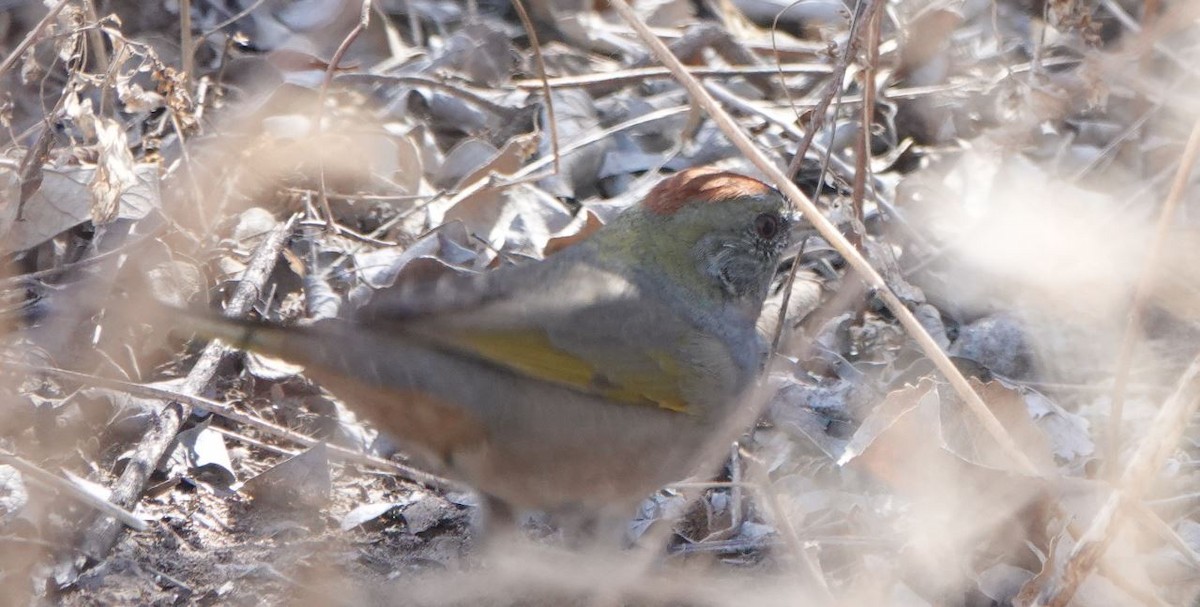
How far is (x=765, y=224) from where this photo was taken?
13.0 ft

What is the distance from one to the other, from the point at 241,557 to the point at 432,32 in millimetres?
2796

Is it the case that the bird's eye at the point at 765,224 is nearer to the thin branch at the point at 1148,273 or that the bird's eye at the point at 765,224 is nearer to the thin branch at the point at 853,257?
the thin branch at the point at 853,257

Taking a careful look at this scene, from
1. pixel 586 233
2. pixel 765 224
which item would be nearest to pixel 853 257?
pixel 765 224

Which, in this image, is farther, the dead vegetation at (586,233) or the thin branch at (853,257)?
the dead vegetation at (586,233)

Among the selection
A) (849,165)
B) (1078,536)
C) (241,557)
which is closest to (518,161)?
(849,165)

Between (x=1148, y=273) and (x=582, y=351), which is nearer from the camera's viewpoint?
(x=1148, y=273)

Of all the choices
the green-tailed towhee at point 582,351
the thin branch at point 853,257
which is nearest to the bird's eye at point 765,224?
the green-tailed towhee at point 582,351

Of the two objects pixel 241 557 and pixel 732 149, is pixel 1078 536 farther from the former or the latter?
pixel 732 149

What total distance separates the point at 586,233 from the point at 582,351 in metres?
1.09

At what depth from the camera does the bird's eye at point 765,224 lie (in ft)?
13.0

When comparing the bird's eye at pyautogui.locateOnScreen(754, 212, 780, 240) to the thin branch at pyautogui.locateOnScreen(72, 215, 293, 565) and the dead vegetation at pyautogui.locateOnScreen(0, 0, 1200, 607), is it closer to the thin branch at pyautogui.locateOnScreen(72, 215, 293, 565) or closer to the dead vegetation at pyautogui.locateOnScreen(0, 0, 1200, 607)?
the dead vegetation at pyautogui.locateOnScreen(0, 0, 1200, 607)

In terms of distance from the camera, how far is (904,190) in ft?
16.5

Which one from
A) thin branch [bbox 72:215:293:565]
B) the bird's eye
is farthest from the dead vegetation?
the bird's eye

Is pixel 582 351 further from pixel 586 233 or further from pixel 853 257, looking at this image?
pixel 586 233
